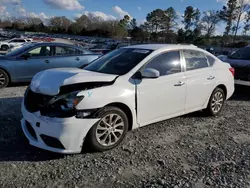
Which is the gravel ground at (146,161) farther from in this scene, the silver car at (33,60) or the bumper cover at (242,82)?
the silver car at (33,60)

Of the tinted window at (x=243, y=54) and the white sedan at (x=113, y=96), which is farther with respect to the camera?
the tinted window at (x=243, y=54)

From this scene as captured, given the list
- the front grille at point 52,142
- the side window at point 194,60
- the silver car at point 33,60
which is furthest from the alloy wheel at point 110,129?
the silver car at point 33,60

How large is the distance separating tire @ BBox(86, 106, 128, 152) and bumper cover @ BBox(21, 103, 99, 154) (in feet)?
0.38

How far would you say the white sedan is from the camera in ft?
11.6

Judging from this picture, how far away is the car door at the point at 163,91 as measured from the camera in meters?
4.23

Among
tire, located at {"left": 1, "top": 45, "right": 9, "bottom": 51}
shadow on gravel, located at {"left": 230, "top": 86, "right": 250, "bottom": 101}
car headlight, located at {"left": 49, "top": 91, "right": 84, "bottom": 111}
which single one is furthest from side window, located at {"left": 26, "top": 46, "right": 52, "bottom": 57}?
tire, located at {"left": 1, "top": 45, "right": 9, "bottom": 51}

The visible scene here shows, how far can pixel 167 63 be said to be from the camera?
4.70m

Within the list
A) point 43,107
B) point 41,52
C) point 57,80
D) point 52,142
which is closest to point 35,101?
point 43,107

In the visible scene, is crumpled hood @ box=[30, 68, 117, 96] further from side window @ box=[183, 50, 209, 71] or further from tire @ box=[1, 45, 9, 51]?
tire @ box=[1, 45, 9, 51]

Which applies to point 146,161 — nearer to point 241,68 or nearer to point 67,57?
point 241,68

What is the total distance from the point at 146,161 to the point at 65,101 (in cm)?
138

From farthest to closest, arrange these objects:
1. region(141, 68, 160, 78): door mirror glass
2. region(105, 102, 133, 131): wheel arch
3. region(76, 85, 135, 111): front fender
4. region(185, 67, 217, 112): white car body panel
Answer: region(185, 67, 217, 112): white car body panel
region(141, 68, 160, 78): door mirror glass
region(105, 102, 133, 131): wheel arch
region(76, 85, 135, 111): front fender

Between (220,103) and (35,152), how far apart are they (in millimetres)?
4008

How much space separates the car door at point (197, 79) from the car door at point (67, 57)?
4.62 m
